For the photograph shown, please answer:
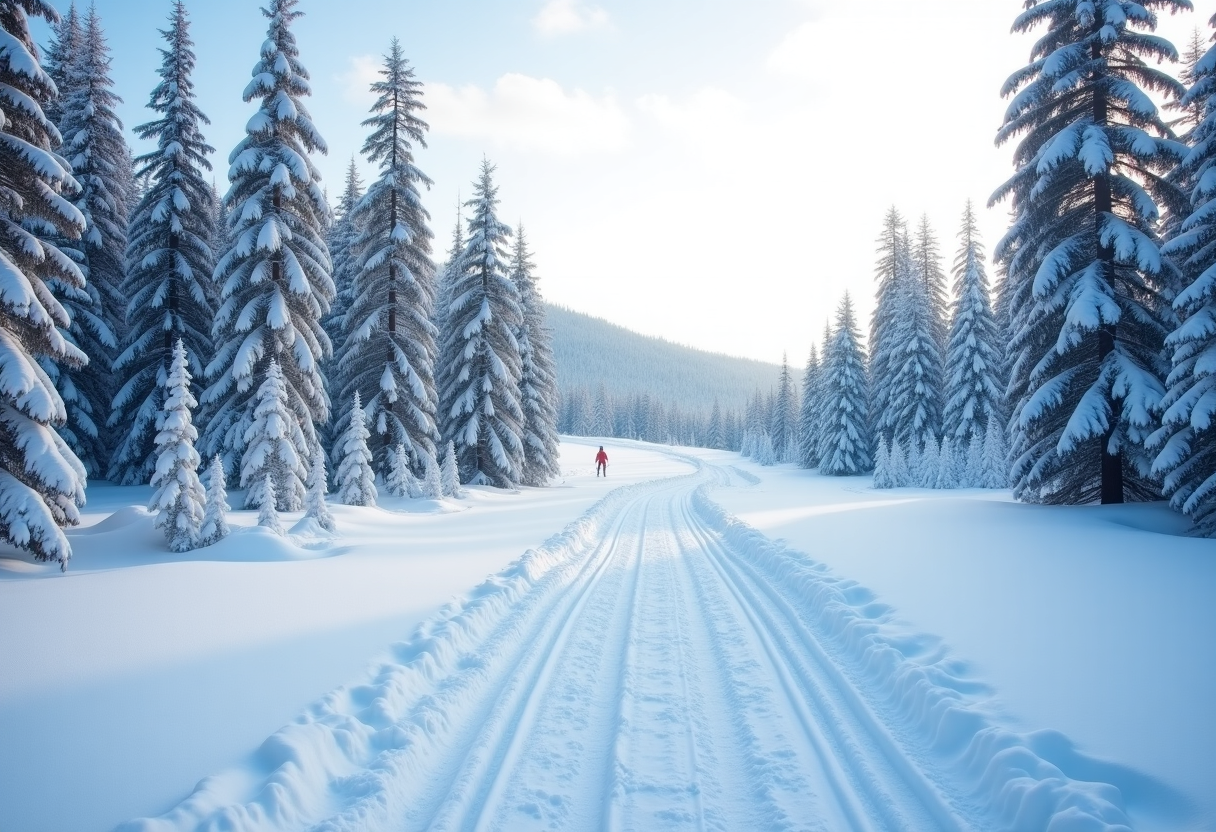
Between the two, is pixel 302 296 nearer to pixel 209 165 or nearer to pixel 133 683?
pixel 209 165

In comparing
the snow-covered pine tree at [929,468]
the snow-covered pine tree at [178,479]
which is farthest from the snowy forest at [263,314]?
the snow-covered pine tree at [929,468]

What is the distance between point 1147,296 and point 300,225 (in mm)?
24010

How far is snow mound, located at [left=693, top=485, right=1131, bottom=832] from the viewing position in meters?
3.41

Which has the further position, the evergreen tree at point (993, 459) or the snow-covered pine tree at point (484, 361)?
the evergreen tree at point (993, 459)

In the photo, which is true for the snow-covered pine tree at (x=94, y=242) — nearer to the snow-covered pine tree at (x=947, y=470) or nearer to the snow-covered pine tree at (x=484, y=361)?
the snow-covered pine tree at (x=484, y=361)

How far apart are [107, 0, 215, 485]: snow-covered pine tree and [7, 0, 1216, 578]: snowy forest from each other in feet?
0.31

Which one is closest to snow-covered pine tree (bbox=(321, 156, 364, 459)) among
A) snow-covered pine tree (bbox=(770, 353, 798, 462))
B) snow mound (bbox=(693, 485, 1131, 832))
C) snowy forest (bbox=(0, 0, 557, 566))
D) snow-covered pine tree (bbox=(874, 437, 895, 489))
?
snowy forest (bbox=(0, 0, 557, 566))

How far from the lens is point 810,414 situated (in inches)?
1896

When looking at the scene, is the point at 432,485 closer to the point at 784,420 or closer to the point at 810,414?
the point at 810,414

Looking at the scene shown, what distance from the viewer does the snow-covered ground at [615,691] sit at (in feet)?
12.0

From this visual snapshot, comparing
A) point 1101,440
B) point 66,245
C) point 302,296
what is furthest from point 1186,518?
point 66,245

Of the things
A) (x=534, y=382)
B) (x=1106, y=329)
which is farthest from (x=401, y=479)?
(x=1106, y=329)

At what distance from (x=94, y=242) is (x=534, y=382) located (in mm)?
18664

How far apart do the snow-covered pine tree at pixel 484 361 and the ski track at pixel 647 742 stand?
54.2 feet
